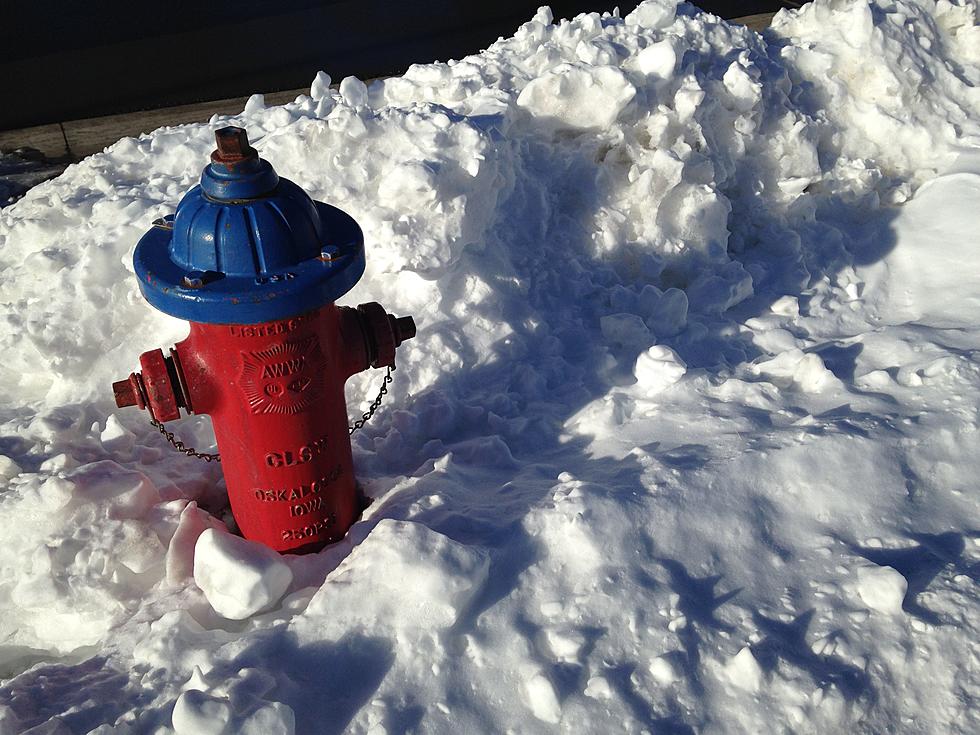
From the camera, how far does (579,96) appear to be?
3.31m

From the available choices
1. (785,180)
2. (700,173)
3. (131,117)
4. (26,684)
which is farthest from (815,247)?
(131,117)

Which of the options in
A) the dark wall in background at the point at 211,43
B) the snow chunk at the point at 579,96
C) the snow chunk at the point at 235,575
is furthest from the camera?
the dark wall in background at the point at 211,43

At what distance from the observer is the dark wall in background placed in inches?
253

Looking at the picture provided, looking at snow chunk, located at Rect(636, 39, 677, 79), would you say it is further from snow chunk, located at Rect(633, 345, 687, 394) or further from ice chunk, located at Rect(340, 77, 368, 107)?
snow chunk, located at Rect(633, 345, 687, 394)

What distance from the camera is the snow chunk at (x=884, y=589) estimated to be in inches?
75.7

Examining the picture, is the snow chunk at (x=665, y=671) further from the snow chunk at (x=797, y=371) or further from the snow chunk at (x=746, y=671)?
the snow chunk at (x=797, y=371)

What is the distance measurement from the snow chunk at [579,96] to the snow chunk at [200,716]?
239 cm

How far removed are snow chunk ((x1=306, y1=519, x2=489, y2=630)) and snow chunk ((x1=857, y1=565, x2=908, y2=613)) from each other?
32.0 inches

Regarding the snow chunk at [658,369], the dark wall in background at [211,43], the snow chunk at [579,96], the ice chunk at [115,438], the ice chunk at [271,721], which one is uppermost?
the snow chunk at [579,96]

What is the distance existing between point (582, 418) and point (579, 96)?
1.30 meters

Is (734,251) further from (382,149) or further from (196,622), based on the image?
(196,622)

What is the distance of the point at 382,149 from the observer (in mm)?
3027

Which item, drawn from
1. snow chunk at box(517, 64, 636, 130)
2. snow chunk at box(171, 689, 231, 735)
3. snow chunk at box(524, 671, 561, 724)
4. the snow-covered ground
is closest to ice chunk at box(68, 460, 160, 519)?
the snow-covered ground

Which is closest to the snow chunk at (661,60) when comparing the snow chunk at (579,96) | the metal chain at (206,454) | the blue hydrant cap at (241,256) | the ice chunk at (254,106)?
the snow chunk at (579,96)
